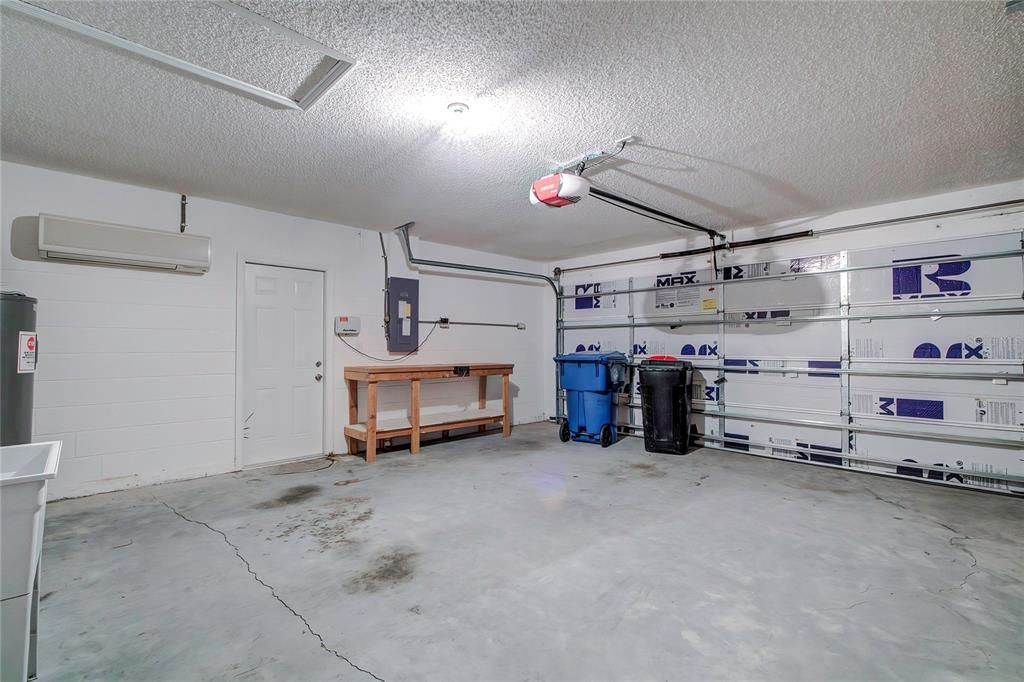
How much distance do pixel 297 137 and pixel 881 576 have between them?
14.0ft

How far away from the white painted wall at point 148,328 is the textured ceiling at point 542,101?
0.29 metres

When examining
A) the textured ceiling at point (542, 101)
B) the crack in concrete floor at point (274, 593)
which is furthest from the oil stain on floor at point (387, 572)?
the textured ceiling at point (542, 101)

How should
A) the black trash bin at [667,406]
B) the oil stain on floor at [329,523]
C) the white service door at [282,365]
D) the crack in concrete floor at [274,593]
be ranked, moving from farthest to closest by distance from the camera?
the black trash bin at [667,406] → the white service door at [282,365] → the oil stain on floor at [329,523] → the crack in concrete floor at [274,593]

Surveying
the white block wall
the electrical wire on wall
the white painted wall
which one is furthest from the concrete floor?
the electrical wire on wall

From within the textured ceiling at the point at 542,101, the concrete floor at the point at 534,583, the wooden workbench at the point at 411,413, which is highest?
the textured ceiling at the point at 542,101

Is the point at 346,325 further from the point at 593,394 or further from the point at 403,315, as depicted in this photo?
the point at 593,394

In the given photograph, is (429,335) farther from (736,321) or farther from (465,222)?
(736,321)

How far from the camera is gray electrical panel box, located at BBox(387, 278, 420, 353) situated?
538 centimetres

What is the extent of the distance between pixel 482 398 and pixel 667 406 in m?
2.51

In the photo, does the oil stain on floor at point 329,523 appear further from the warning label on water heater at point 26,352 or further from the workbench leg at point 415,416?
the warning label on water heater at point 26,352

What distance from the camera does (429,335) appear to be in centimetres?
581

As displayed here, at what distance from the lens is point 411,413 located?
511 centimetres

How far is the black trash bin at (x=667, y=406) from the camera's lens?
4.92 m

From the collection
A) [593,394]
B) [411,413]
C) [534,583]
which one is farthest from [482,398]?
[534,583]
